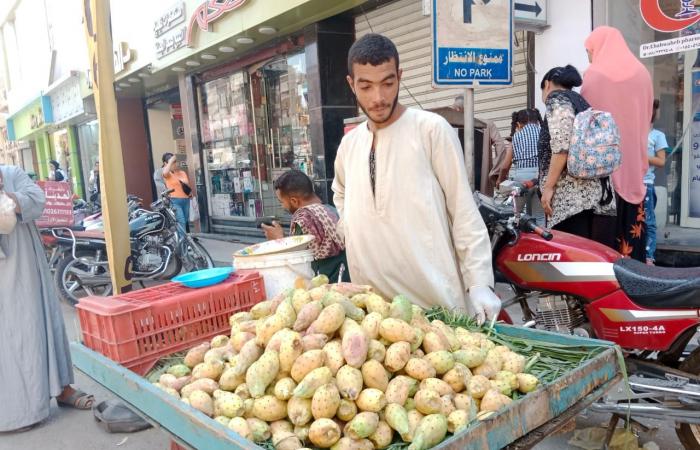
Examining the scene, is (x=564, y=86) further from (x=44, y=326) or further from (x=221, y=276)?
(x=44, y=326)

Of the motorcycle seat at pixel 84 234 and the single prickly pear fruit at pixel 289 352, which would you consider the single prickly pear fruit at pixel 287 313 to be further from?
the motorcycle seat at pixel 84 234

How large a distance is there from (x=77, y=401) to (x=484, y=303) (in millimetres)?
3083

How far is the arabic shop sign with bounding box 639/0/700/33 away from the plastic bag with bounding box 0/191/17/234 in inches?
213

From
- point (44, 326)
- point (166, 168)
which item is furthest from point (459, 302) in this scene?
point (166, 168)

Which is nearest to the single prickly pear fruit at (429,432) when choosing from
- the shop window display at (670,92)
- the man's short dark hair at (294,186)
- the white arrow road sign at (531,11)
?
the man's short dark hair at (294,186)

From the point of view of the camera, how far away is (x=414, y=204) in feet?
6.73

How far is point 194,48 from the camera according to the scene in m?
9.61

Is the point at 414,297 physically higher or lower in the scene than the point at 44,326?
higher

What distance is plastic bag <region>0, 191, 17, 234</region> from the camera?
9.77 feet

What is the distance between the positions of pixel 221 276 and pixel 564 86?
2476 millimetres

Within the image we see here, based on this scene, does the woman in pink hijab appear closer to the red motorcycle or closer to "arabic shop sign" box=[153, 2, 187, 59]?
the red motorcycle

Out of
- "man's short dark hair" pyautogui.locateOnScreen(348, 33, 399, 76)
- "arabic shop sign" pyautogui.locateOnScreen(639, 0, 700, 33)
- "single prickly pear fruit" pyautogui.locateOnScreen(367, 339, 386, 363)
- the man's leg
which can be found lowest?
the man's leg

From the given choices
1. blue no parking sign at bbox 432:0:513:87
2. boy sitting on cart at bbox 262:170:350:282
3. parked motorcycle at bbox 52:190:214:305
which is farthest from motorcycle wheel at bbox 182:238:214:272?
blue no parking sign at bbox 432:0:513:87

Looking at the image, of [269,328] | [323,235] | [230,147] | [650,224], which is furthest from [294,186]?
[230,147]
